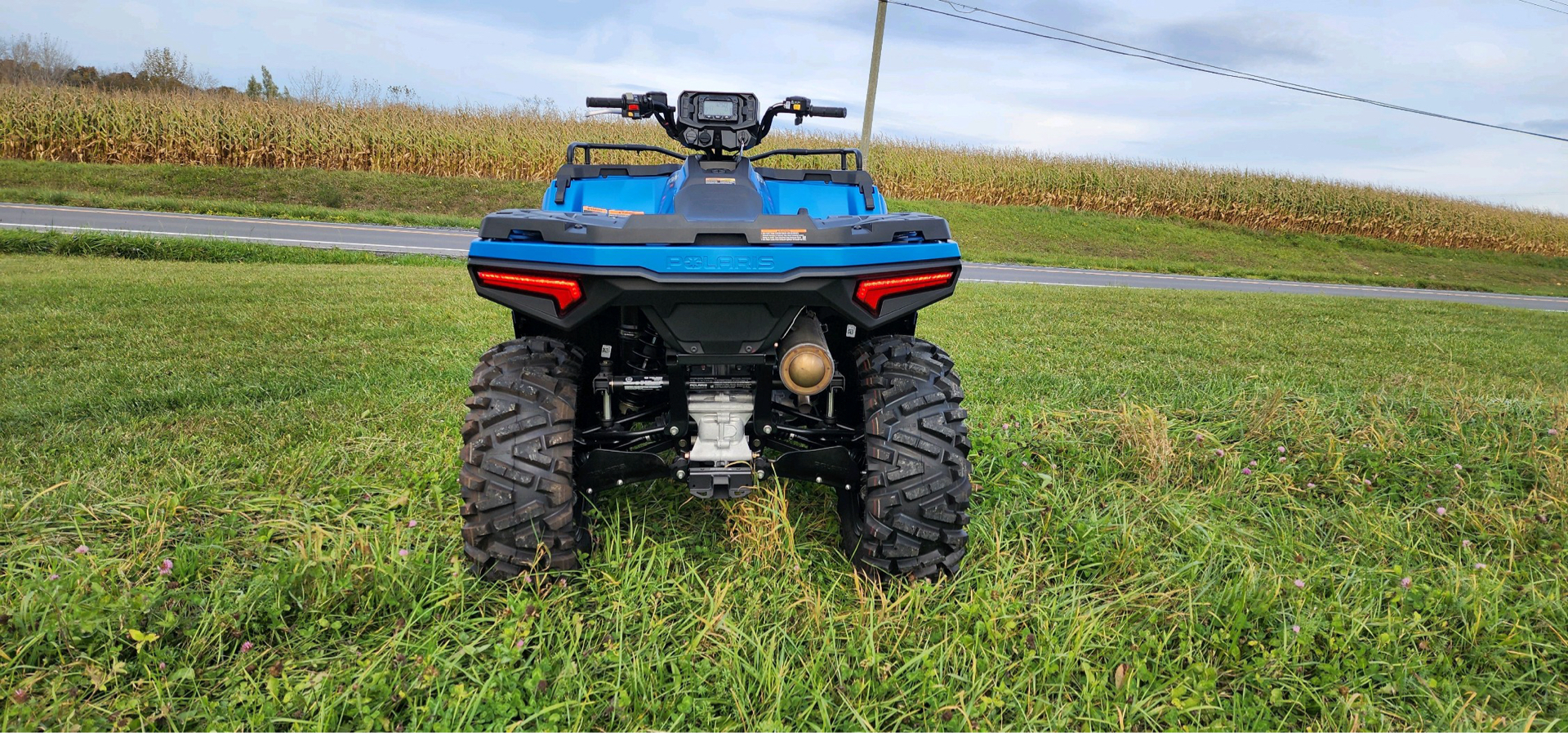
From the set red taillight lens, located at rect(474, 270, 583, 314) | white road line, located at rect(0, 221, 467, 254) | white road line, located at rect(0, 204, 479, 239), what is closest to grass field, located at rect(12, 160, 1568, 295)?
white road line, located at rect(0, 204, 479, 239)

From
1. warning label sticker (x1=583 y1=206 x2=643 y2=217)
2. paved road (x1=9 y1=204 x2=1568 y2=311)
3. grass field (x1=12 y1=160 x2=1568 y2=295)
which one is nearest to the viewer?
warning label sticker (x1=583 y1=206 x2=643 y2=217)

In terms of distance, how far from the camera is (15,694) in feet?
6.86

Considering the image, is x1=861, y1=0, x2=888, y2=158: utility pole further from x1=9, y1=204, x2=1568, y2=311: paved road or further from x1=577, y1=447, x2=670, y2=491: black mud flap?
x1=577, y1=447, x2=670, y2=491: black mud flap

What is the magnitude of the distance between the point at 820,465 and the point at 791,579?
1.38 feet

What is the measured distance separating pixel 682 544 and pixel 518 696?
1.02 metres

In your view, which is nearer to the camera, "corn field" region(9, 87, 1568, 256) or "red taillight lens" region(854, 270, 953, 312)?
"red taillight lens" region(854, 270, 953, 312)

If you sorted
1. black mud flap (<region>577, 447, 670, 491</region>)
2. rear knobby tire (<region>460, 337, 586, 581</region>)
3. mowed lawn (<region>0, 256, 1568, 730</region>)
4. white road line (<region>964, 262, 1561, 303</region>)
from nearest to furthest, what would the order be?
mowed lawn (<region>0, 256, 1568, 730</region>), rear knobby tire (<region>460, 337, 586, 581</region>), black mud flap (<region>577, 447, 670, 491</region>), white road line (<region>964, 262, 1561, 303</region>)

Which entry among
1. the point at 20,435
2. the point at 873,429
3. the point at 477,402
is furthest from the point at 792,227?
the point at 20,435

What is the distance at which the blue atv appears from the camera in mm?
2330

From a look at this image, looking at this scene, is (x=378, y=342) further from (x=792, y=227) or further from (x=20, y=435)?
(x=792, y=227)

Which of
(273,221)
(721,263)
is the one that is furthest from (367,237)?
(721,263)

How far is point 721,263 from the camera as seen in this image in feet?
7.54

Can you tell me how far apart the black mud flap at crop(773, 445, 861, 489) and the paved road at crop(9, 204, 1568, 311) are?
34.9 ft

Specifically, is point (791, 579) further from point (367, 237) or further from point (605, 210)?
point (367, 237)
